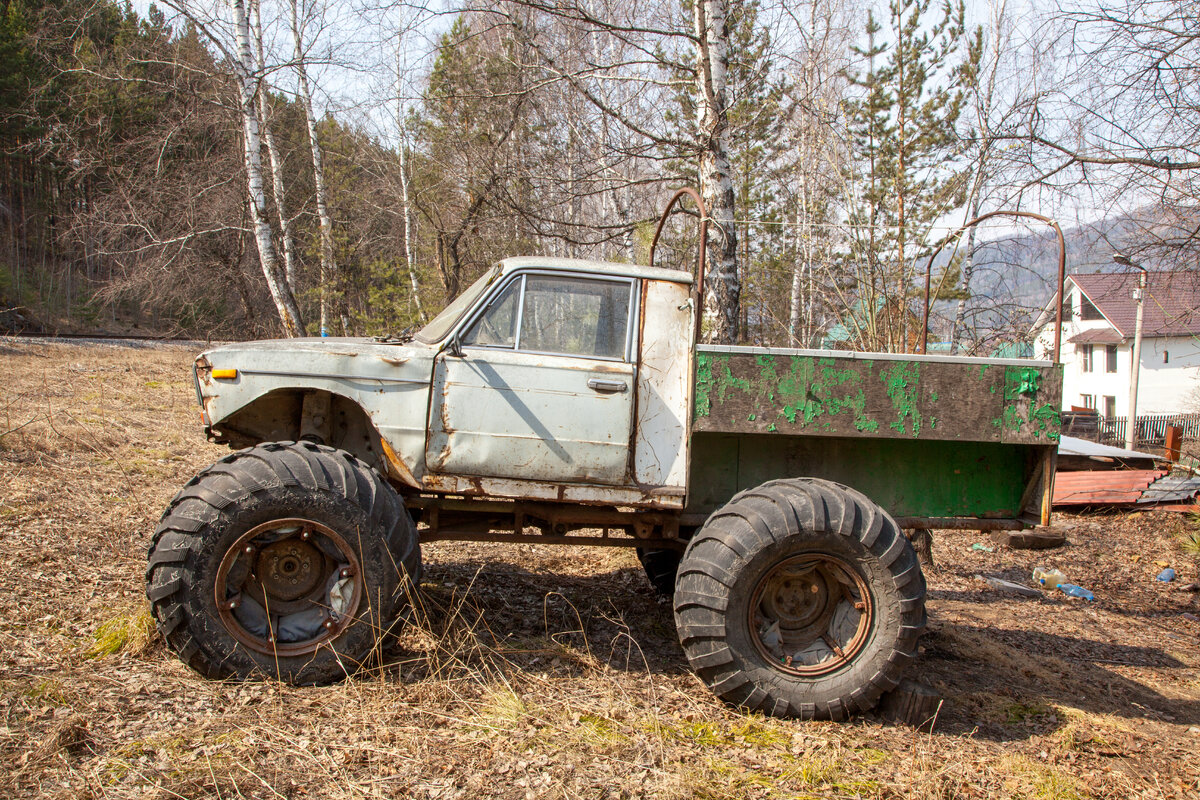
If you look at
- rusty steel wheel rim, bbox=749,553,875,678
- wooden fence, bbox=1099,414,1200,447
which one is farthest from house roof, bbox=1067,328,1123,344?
rusty steel wheel rim, bbox=749,553,875,678

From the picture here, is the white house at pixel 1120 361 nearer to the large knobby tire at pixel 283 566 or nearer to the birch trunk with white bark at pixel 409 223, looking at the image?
the birch trunk with white bark at pixel 409 223

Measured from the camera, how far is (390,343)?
441cm

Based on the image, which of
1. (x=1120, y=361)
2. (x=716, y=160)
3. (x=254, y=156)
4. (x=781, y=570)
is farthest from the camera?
(x=1120, y=361)

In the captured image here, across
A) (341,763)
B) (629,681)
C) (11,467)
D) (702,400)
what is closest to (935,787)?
(629,681)

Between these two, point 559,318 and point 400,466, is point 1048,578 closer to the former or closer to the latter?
point 559,318

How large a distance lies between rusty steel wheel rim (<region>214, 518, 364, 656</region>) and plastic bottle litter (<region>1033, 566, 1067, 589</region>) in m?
6.24

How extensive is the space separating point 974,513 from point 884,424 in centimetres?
94

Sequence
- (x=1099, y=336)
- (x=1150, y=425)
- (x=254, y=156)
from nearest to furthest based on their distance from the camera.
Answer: (x=254, y=156) → (x=1150, y=425) → (x=1099, y=336)

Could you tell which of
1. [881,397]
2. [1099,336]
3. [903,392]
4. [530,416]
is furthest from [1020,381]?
[1099,336]

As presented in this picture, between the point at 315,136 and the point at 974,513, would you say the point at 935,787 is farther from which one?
the point at 315,136

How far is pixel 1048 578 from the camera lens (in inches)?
282

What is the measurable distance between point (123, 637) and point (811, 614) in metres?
3.38

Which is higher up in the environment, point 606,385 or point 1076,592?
point 606,385

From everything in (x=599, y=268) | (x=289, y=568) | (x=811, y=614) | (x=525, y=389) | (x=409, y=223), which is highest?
(x=409, y=223)
